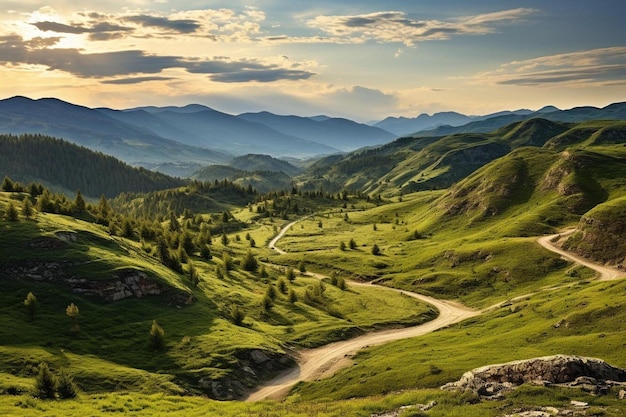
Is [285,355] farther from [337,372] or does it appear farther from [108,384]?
[108,384]

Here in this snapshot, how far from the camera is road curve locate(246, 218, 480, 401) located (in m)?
73.8

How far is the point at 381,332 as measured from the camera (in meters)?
106

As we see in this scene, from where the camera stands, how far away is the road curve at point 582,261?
109 metres

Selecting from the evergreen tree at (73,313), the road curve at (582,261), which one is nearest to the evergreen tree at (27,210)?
the evergreen tree at (73,313)

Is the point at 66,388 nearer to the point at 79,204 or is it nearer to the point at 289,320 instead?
the point at 289,320

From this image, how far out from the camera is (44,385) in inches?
2050

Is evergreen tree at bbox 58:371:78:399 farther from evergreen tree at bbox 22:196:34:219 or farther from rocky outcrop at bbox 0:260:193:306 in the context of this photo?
evergreen tree at bbox 22:196:34:219

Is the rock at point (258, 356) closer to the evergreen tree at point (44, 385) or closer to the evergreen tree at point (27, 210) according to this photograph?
the evergreen tree at point (44, 385)

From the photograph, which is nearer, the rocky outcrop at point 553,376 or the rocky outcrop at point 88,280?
the rocky outcrop at point 553,376

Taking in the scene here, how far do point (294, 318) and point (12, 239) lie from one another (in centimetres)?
6412

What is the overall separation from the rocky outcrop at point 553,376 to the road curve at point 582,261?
7347 cm

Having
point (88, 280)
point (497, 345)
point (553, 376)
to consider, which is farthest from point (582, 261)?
point (88, 280)

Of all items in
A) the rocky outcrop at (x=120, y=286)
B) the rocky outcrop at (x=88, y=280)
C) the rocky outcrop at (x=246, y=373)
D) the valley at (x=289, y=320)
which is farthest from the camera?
the rocky outcrop at (x=120, y=286)

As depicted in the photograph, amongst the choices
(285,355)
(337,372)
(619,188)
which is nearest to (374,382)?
(337,372)
